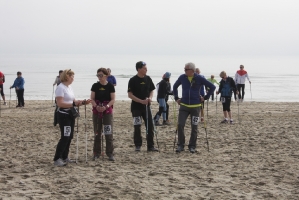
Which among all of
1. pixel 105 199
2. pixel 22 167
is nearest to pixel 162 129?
pixel 22 167

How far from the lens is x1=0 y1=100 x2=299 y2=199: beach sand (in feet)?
21.5

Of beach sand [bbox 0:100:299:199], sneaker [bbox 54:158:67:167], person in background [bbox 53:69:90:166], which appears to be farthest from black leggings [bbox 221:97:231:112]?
sneaker [bbox 54:158:67:167]

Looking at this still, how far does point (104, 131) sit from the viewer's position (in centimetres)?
855

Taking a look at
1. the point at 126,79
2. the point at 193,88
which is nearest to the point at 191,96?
the point at 193,88

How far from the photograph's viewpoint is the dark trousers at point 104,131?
8.55 m

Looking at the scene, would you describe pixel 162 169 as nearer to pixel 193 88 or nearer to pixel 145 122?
pixel 145 122

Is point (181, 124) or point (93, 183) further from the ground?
point (181, 124)

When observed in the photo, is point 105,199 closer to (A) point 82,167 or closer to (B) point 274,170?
(A) point 82,167

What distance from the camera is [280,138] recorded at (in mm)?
11227

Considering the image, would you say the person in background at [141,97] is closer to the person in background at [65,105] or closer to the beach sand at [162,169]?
the beach sand at [162,169]

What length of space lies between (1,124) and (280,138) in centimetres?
828

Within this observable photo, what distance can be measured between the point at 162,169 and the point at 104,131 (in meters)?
1.39

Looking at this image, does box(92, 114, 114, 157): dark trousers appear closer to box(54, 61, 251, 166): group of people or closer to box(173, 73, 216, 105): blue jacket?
box(54, 61, 251, 166): group of people

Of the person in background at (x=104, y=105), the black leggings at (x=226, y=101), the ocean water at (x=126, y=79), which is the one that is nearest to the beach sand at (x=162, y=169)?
the person in background at (x=104, y=105)
